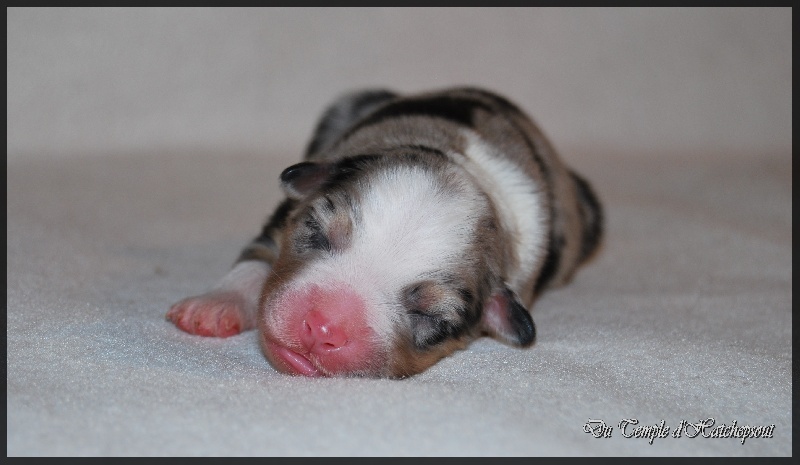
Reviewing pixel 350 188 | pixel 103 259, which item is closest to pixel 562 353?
pixel 350 188

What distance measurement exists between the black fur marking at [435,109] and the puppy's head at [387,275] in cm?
65

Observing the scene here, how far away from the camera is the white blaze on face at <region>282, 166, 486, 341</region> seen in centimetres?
257

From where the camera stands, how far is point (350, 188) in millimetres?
2814

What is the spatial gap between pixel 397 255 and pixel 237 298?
76 centimetres

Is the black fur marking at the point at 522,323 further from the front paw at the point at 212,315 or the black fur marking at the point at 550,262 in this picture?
the front paw at the point at 212,315

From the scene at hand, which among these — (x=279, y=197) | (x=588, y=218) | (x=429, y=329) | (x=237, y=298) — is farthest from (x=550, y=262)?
(x=279, y=197)

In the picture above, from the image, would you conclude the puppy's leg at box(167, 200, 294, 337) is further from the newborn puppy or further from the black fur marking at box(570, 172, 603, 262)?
the black fur marking at box(570, 172, 603, 262)

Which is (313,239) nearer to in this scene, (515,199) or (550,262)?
(515,199)

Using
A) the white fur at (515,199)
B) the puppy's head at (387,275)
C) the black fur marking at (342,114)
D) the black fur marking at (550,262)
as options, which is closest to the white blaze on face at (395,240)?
the puppy's head at (387,275)

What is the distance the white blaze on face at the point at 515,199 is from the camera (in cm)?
321

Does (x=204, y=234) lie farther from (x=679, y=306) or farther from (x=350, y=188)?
(x=679, y=306)

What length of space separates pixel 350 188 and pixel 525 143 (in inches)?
42.6

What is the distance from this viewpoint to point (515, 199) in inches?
131

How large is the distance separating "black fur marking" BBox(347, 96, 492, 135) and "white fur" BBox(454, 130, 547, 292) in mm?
165
